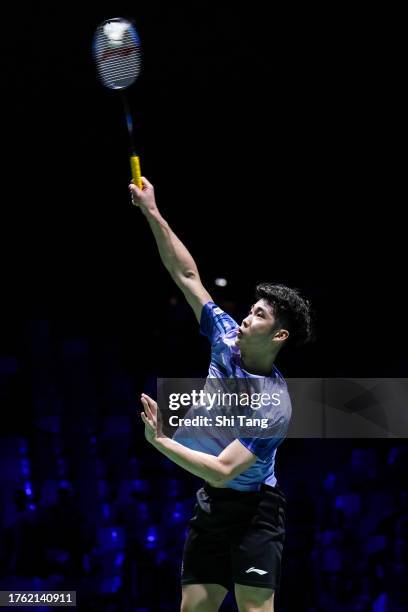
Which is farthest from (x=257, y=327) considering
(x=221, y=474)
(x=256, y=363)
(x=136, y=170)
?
Result: (x=136, y=170)

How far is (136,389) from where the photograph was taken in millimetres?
4875

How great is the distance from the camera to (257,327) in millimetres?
2865

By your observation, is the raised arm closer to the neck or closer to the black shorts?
the neck

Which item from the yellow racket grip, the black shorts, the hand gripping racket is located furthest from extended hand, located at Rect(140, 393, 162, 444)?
the hand gripping racket

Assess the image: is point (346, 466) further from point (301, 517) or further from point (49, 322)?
point (49, 322)

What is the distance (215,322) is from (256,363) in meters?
0.20

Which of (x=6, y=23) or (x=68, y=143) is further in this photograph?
(x=68, y=143)

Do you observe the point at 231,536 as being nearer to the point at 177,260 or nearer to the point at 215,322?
the point at 215,322

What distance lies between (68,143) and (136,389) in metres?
1.61

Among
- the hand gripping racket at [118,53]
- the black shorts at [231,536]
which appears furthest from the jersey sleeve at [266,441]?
the hand gripping racket at [118,53]

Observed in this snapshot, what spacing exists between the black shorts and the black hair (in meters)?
0.51

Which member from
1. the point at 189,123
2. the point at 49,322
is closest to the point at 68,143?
the point at 189,123

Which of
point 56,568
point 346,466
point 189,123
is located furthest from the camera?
point 189,123

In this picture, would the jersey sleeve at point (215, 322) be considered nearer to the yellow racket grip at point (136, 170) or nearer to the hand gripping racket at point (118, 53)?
the yellow racket grip at point (136, 170)
